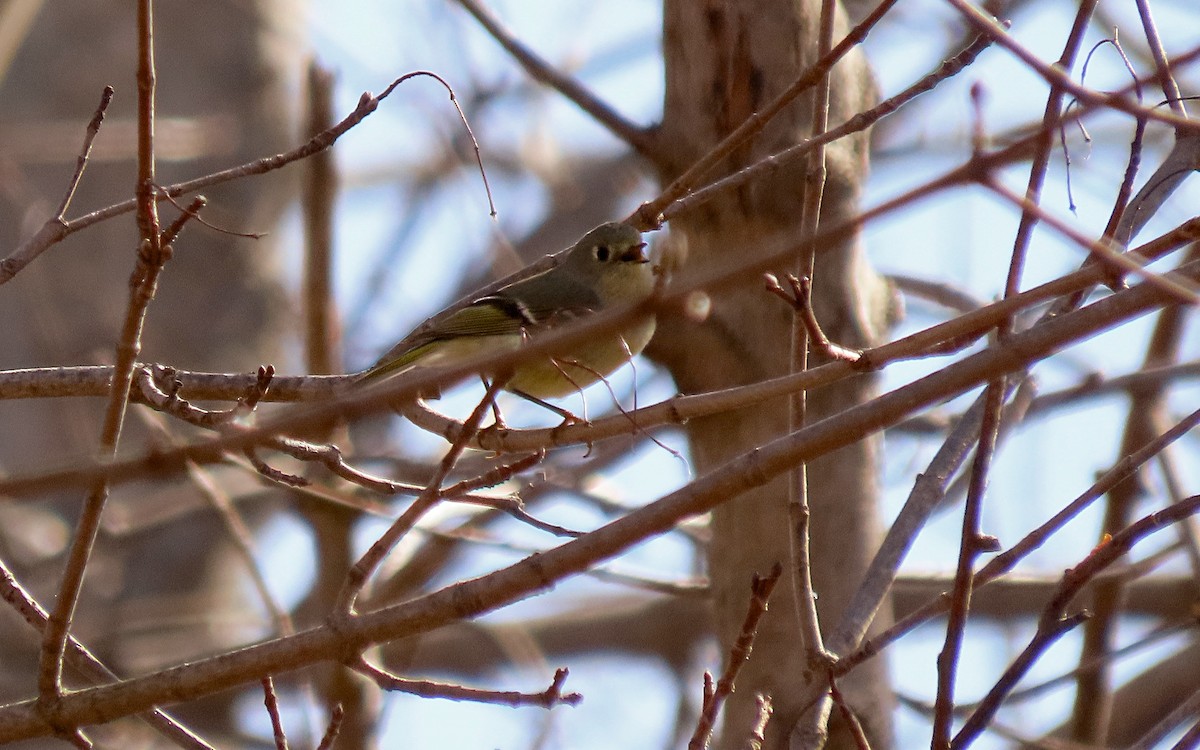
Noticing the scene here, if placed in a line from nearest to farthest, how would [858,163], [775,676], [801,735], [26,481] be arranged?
[26,481] < [801,735] < [775,676] < [858,163]

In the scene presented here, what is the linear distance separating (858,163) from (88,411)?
398 centimetres

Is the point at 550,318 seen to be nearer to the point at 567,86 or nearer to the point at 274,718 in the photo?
the point at 567,86

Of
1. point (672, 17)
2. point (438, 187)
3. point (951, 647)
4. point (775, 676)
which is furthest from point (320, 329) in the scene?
point (438, 187)

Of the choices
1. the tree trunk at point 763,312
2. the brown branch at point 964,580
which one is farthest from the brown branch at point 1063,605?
the tree trunk at point 763,312

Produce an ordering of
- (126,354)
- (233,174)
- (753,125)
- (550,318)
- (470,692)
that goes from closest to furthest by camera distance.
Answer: (126,354)
(470,692)
(233,174)
(753,125)
(550,318)

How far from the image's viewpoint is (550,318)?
312 centimetres

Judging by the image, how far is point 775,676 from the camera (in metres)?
2.60

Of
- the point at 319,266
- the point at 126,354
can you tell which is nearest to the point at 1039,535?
the point at 126,354

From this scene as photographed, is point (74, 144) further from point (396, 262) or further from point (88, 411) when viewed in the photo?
point (396, 262)

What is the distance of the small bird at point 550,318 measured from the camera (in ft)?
9.46

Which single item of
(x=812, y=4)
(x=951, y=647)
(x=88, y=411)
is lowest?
(x=951, y=647)

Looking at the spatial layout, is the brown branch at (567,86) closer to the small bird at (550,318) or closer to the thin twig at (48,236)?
the small bird at (550,318)

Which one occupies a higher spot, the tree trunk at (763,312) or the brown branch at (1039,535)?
the tree trunk at (763,312)

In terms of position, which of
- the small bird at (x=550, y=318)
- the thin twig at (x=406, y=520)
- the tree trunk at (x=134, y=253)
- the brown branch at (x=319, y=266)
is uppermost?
the tree trunk at (x=134, y=253)
